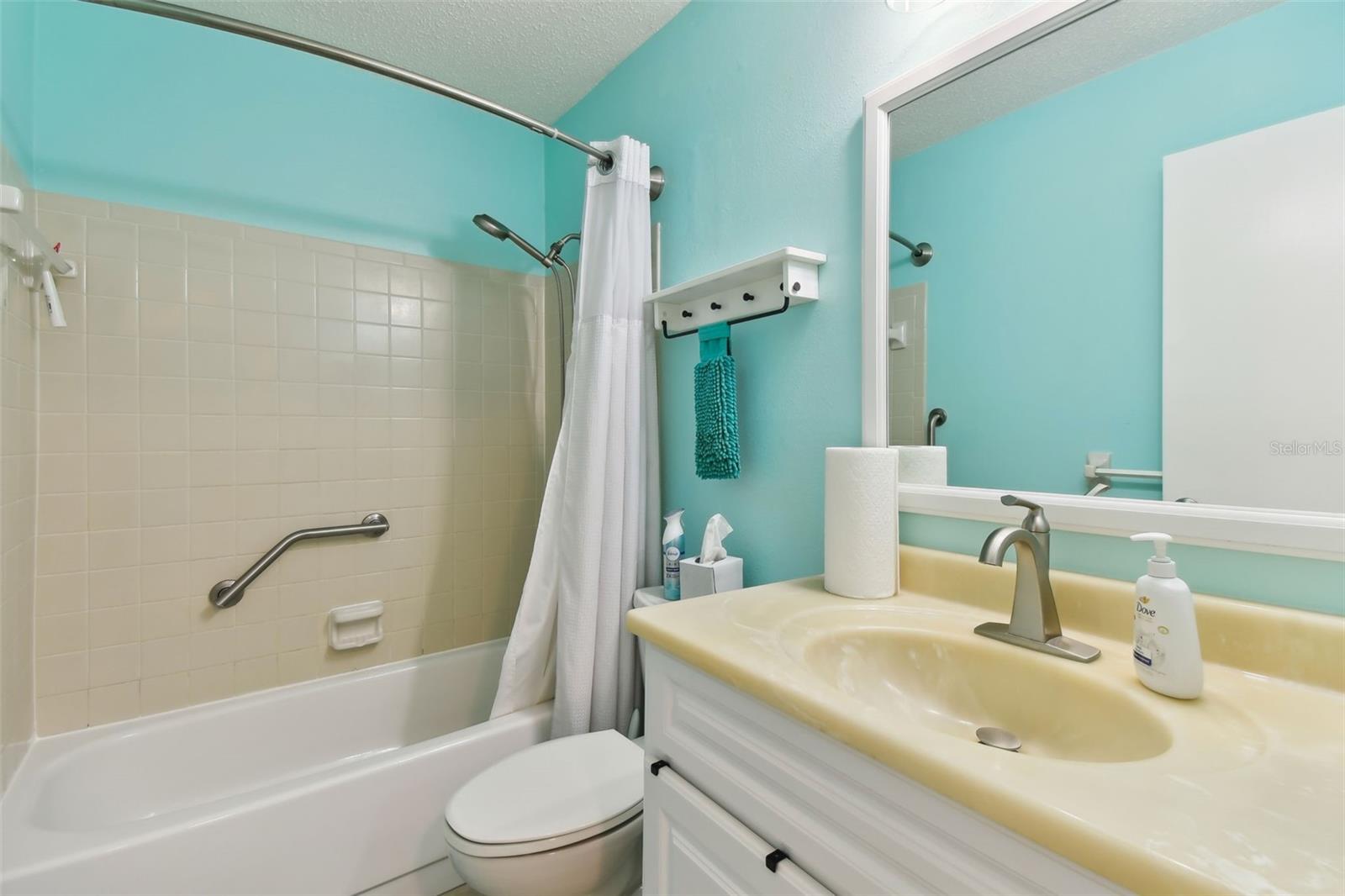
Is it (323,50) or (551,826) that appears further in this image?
(323,50)

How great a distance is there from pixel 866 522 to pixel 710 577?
0.45m

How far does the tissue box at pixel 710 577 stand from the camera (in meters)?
1.37

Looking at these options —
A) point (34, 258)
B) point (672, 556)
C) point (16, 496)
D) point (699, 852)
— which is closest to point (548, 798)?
point (699, 852)

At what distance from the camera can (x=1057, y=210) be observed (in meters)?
A: 0.95

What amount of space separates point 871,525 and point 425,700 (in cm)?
164

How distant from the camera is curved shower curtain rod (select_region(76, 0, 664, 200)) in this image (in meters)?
1.10

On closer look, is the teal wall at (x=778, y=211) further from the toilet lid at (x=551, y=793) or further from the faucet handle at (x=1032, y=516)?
the toilet lid at (x=551, y=793)

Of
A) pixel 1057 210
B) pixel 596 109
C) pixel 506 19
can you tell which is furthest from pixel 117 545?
pixel 1057 210

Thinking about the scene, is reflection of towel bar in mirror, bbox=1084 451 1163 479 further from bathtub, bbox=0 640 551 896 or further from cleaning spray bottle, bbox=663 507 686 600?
bathtub, bbox=0 640 551 896

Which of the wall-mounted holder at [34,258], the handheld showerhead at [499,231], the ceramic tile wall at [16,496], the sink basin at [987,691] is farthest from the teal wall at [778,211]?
the ceramic tile wall at [16,496]

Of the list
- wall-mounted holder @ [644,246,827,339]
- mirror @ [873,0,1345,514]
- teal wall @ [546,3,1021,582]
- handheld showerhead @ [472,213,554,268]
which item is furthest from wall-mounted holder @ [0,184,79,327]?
mirror @ [873,0,1345,514]

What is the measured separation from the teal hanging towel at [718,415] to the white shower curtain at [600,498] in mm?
256

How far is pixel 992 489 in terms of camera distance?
1.02 metres

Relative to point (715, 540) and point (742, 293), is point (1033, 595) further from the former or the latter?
point (742, 293)
